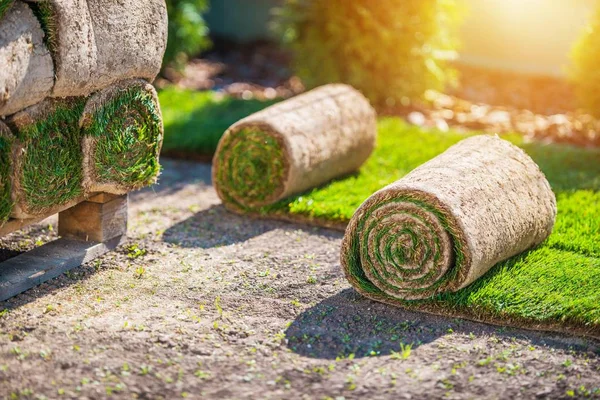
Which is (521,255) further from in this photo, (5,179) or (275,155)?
(5,179)

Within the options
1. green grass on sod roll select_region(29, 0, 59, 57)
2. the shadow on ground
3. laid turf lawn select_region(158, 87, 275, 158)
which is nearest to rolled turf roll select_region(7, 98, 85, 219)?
green grass on sod roll select_region(29, 0, 59, 57)

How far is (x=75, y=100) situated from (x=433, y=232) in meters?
A: 2.18

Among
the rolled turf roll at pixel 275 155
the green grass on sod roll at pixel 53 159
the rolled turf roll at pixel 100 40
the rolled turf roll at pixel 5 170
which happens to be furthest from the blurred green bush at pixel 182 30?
the rolled turf roll at pixel 5 170

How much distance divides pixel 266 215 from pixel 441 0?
4.32 meters

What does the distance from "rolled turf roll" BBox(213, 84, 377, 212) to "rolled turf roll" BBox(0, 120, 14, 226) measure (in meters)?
2.25

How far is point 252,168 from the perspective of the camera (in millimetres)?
6473

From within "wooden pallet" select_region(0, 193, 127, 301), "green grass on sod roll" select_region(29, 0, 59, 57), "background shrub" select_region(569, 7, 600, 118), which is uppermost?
"green grass on sod roll" select_region(29, 0, 59, 57)

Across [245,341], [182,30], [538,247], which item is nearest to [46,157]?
[245,341]

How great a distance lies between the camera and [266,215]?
6.44 m

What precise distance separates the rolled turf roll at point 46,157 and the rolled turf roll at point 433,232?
5.44 feet

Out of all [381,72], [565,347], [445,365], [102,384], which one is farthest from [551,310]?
[381,72]

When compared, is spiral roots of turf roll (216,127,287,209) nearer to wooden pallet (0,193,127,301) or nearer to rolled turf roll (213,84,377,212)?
rolled turf roll (213,84,377,212)

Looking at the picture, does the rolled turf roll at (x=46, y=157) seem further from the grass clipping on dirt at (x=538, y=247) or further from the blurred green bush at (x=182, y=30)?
the blurred green bush at (x=182, y=30)

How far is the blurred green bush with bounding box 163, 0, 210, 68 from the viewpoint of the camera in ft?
34.4
